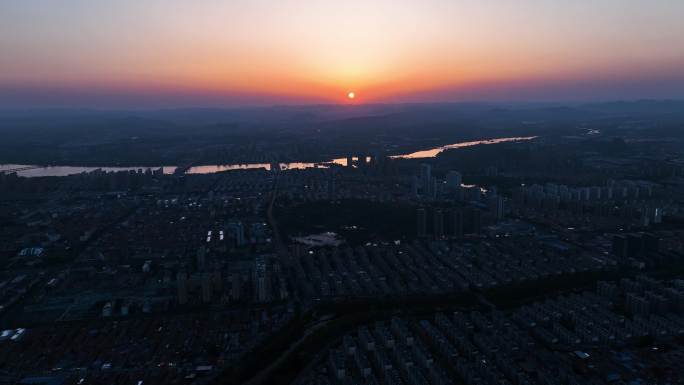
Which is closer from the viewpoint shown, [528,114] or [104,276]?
[104,276]

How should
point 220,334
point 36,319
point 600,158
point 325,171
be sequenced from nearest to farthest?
point 220,334 → point 36,319 → point 325,171 → point 600,158

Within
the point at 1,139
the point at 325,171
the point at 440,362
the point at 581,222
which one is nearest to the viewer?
the point at 440,362

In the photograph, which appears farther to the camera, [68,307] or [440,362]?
[68,307]

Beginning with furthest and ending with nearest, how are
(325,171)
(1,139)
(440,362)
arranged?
1. (1,139)
2. (325,171)
3. (440,362)

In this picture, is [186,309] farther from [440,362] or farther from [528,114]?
[528,114]

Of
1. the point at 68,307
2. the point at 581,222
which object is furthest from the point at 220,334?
the point at 581,222

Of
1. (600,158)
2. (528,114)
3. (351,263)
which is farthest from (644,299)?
(528,114)

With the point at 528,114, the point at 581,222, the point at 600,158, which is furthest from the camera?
the point at 528,114

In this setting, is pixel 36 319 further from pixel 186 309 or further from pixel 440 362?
pixel 440 362
